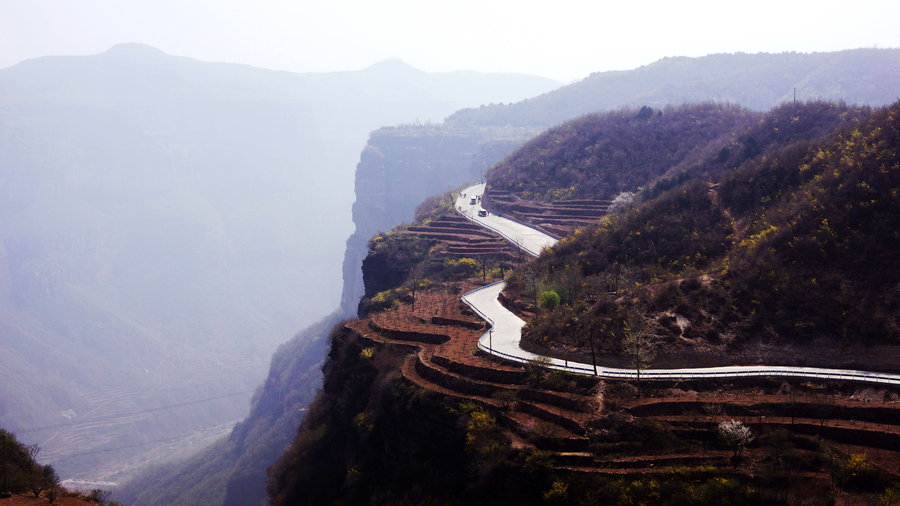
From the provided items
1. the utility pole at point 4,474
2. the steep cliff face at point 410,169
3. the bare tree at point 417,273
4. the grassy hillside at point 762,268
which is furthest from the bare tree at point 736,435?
the steep cliff face at point 410,169

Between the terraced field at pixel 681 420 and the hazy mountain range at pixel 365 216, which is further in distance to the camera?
the hazy mountain range at pixel 365 216

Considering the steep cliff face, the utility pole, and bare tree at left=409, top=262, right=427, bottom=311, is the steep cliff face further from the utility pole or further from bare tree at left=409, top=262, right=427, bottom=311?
the utility pole

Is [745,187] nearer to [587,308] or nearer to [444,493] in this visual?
[587,308]

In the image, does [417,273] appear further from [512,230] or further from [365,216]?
[365,216]

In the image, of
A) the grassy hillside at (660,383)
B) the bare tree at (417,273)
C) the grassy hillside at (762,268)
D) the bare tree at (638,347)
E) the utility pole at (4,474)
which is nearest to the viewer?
the grassy hillside at (660,383)

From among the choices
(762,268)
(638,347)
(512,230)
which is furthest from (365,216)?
(638,347)

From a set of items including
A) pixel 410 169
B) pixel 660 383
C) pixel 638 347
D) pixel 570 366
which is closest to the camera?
pixel 660 383

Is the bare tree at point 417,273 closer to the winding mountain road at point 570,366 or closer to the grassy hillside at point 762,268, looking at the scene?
the winding mountain road at point 570,366

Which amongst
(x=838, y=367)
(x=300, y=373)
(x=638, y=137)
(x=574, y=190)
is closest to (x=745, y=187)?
(x=838, y=367)

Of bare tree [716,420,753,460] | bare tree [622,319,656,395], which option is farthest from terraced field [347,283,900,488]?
bare tree [622,319,656,395]

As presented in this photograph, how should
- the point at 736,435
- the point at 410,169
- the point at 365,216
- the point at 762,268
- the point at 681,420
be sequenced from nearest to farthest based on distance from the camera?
the point at 736,435 → the point at 681,420 → the point at 762,268 → the point at 365,216 → the point at 410,169
